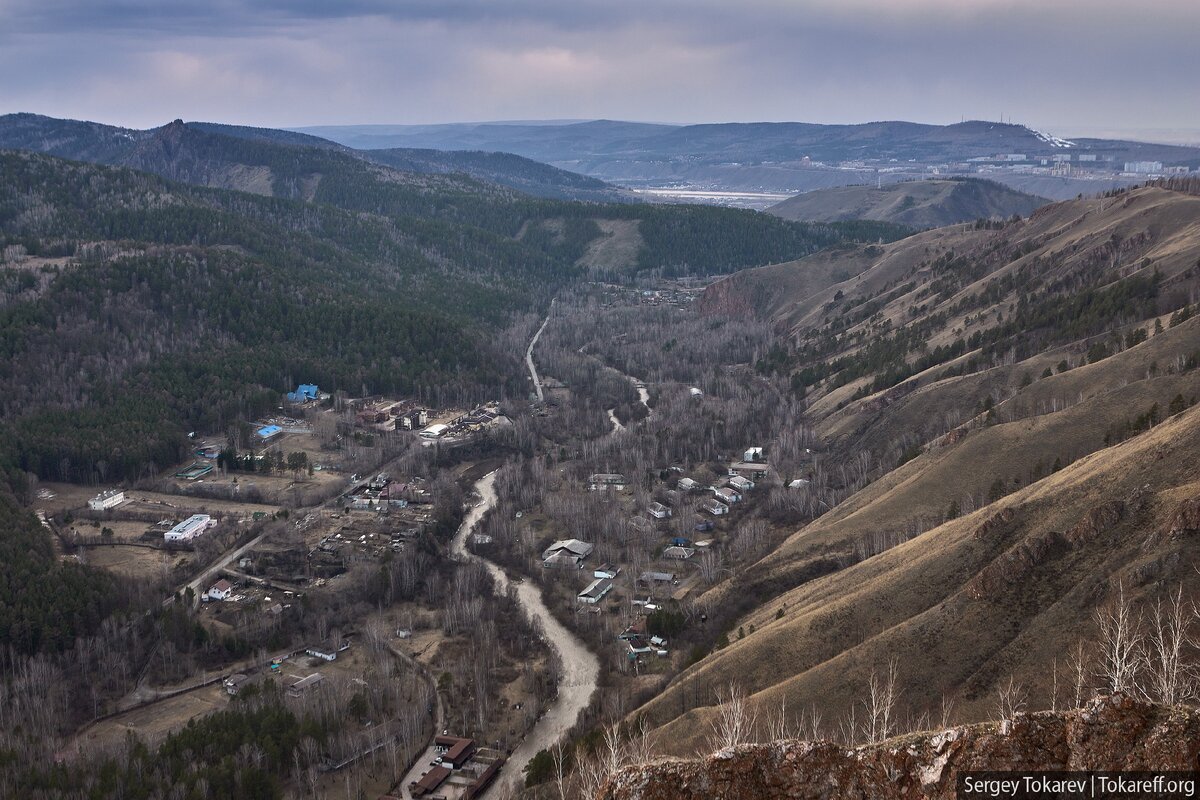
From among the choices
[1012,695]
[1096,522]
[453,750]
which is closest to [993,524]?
[1096,522]

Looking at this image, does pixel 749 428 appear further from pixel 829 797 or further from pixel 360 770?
pixel 829 797

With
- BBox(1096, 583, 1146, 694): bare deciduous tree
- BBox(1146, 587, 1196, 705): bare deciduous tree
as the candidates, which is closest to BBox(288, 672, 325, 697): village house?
BBox(1096, 583, 1146, 694): bare deciduous tree

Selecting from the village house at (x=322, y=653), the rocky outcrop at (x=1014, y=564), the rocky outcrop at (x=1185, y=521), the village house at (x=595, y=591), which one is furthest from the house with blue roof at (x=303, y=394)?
the rocky outcrop at (x=1185, y=521)

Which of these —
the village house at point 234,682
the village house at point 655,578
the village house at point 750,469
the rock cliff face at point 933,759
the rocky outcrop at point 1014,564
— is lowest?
the village house at point 234,682

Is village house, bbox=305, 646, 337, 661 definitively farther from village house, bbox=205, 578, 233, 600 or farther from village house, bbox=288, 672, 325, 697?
village house, bbox=205, 578, 233, 600

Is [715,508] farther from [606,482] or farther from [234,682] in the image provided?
[234,682]

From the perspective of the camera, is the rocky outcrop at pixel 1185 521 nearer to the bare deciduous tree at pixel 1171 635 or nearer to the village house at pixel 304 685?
the bare deciduous tree at pixel 1171 635
